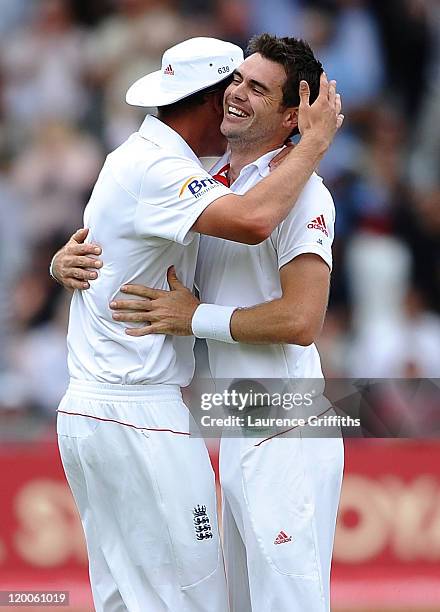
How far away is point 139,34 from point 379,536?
11.8 ft

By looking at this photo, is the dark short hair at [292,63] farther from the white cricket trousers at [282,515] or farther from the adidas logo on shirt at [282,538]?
the adidas logo on shirt at [282,538]

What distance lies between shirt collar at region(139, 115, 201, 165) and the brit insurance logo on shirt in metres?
0.16

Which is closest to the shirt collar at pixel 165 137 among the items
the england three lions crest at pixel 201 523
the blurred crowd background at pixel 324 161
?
the england three lions crest at pixel 201 523

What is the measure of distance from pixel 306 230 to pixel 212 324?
0.41m

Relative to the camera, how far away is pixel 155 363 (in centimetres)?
368

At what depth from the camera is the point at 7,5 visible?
784 cm

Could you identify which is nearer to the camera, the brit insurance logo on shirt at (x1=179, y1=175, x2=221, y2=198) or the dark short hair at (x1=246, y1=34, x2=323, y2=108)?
the brit insurance logo on shirt at (x1=179, y1=175, x2=221, y2=198)

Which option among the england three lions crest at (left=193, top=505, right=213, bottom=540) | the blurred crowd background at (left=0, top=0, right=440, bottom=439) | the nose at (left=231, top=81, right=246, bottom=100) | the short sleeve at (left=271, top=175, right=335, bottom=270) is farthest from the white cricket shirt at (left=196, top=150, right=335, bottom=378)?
the blurred crowd background at (left=0, top=0, right=440, bottom=439)

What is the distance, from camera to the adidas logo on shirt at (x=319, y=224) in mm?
3667

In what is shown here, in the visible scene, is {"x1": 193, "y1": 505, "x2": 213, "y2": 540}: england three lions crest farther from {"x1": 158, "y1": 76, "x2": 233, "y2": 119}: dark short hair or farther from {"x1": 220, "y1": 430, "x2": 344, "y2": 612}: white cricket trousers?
{"x1": 158, "y1": 76, "x2": 233, "y2": 119}: dark short hair

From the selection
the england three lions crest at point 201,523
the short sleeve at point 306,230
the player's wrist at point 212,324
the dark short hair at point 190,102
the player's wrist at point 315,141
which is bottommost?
the england three lions crest at point 201,523

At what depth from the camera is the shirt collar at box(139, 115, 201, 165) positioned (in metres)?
3.69

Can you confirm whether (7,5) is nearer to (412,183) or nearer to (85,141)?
(85,141)

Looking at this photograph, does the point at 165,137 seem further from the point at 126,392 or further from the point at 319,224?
the point at 126,392
